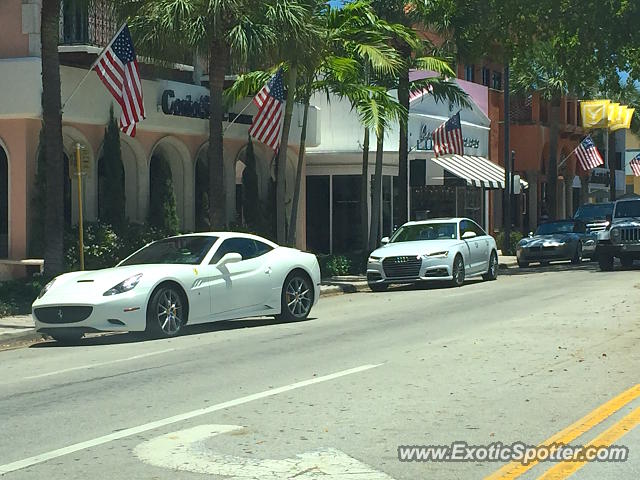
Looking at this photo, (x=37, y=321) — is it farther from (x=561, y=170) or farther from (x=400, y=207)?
(x=561, y=170)

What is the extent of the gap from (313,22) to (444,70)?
21.8 feet

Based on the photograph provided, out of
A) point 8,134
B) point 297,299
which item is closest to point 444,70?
point 8,134

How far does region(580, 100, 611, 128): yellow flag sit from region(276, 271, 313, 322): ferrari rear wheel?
137 feet

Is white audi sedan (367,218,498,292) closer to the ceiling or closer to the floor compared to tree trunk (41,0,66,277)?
closer to the floor

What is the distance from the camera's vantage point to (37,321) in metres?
14.7

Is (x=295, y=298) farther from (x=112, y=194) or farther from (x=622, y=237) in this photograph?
(x=622, y=237)

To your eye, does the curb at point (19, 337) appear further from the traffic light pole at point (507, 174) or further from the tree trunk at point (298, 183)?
the traffic light pole at point (507, 174)

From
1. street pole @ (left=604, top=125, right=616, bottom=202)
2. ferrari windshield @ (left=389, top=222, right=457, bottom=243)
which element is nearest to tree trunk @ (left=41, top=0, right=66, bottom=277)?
ferrari windshield @ (left=389, top=222, right=457, bottom=243)

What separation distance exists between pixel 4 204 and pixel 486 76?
31842mm

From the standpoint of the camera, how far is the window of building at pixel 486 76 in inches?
2003

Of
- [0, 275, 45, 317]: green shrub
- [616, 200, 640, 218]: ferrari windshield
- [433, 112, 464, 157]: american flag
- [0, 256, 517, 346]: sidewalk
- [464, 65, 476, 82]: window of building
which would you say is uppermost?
[464, 65, 476, 82]: window of building

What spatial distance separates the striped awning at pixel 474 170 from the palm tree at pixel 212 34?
16.9 meters

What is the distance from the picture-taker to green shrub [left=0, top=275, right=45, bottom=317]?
61.8 ft

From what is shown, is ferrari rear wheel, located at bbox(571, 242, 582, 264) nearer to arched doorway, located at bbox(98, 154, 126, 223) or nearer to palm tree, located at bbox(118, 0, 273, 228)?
palm tree, located at bbox(118, 0, 273, 228)
